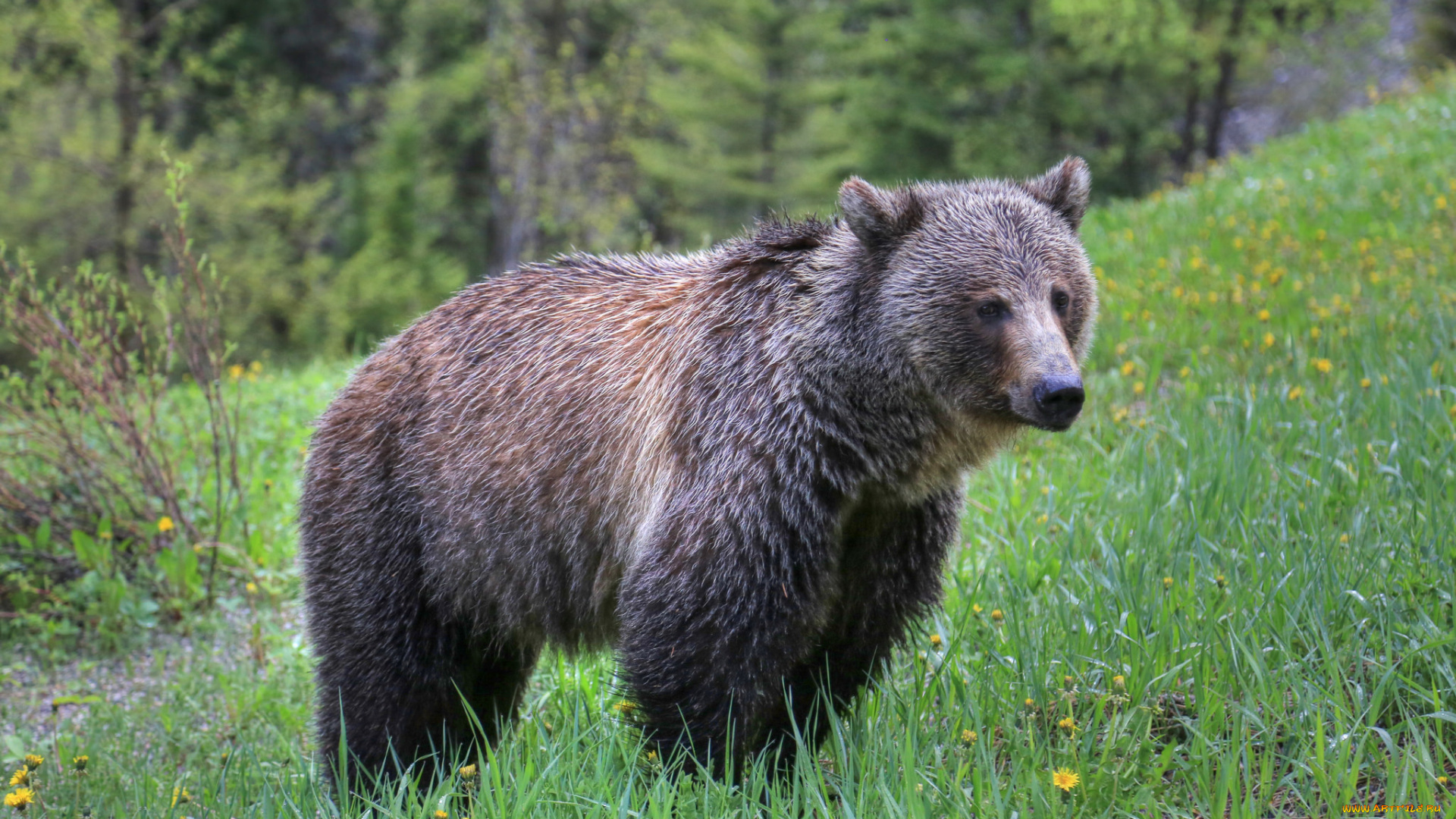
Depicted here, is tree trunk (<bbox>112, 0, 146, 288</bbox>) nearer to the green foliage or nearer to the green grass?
the green foliage

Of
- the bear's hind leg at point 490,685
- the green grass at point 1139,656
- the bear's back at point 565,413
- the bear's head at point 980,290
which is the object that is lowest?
the bear's hind leg at point 490,685

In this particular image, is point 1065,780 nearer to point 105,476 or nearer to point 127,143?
point 105,476

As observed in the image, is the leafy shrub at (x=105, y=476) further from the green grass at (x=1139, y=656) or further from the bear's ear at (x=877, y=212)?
the bear's ear at (x=877, y=212)

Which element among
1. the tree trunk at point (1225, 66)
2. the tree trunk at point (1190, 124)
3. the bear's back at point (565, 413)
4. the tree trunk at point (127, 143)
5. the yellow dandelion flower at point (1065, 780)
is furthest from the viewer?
the tree trunk at point (1190, 124)

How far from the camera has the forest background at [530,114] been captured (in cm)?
1641

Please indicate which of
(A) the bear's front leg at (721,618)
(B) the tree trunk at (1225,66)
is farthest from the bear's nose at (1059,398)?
(B) the tree trunk at (1225,66)

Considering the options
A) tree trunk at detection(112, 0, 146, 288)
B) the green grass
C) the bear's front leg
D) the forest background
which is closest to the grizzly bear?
the bear's front leg

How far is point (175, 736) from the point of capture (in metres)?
4.57

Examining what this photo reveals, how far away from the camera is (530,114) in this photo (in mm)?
19359

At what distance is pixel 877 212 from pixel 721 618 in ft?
3.99

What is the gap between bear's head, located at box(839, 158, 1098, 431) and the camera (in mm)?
2971

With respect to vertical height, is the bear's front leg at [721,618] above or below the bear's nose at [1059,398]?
below

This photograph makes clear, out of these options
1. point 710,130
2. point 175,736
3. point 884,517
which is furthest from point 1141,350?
point 710,130

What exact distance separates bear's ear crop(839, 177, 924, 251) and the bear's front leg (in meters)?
0.79
